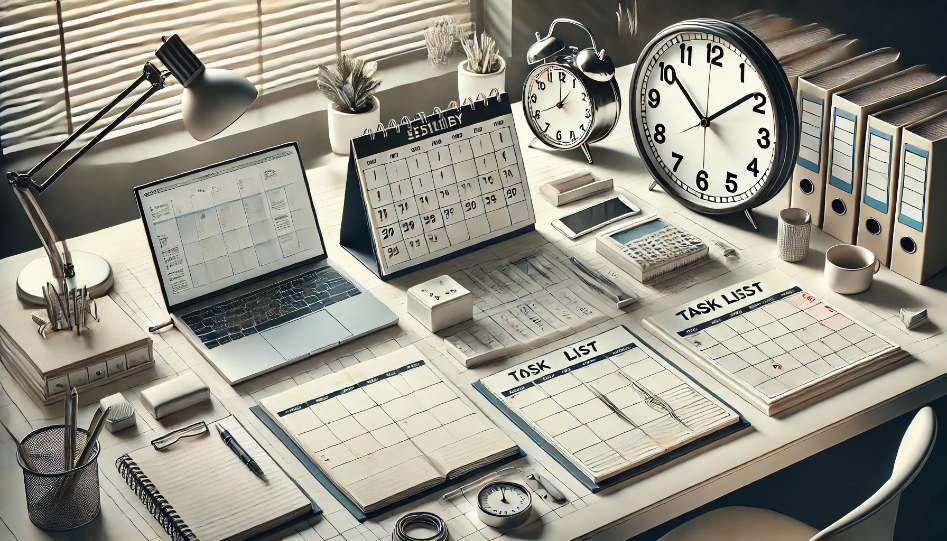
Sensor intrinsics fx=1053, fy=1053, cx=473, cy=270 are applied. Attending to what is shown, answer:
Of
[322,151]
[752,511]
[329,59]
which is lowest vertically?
[752,511]

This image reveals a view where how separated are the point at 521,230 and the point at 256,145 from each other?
120cm

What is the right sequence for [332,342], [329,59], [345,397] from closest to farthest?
[345,397] → [332,342] → [329,59]

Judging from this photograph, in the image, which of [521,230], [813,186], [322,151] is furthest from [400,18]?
[813,186]

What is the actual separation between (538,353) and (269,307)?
21.7 inches

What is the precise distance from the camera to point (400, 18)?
11.8 feet

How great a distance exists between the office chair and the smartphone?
70 cm

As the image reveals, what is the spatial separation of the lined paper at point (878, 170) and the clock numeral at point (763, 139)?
0.20m

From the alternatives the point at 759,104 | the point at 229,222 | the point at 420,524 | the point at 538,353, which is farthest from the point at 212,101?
the point at 759,104

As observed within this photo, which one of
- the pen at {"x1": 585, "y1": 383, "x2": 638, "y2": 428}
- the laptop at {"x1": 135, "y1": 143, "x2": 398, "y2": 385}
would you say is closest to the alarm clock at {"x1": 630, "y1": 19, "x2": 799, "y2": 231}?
the pen at {"x1": 585, "y1": 383, "x2": 638, "y2": 428}

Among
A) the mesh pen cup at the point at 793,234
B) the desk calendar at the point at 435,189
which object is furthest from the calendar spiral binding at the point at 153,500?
the mesh pen cup at the point at 793,234

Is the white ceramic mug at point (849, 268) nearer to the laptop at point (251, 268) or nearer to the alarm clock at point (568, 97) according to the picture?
the alarm clock at point (568, 97)

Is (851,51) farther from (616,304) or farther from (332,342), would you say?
(332,342)

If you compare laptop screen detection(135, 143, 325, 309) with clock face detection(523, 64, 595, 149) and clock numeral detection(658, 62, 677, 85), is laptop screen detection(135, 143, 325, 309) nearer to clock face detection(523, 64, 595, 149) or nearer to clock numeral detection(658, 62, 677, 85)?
clock face detection(523, 64, 595, 149)

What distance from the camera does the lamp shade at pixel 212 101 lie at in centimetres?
199
